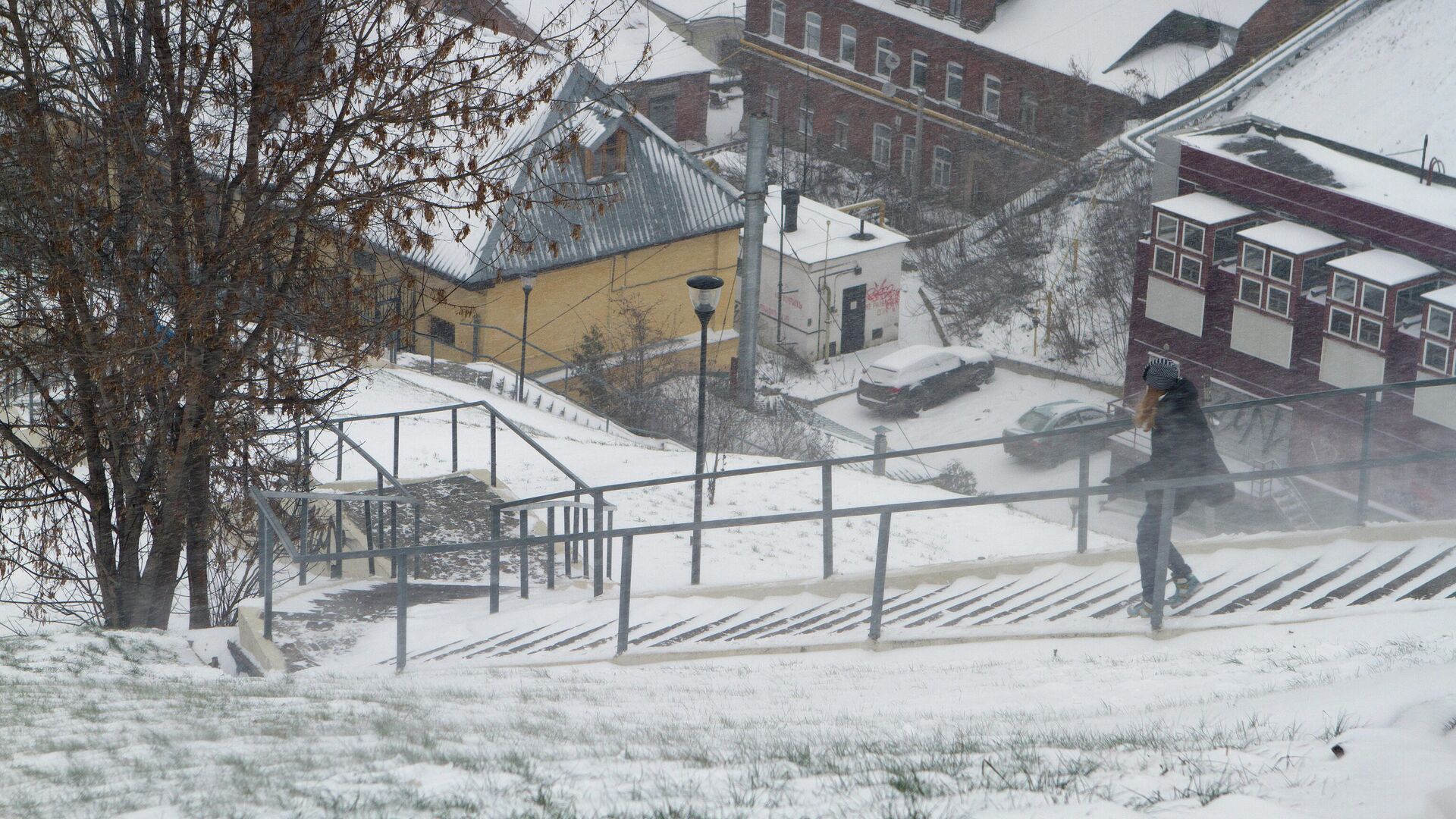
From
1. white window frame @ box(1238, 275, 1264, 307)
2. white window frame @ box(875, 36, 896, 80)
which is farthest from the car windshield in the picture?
white window frame @ box(875, 36, 896, 80)

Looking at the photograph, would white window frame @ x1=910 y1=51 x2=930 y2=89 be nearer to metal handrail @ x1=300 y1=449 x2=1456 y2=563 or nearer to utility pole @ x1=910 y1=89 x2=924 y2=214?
utility pole @ x1=910 y1=89 x2=924 y2=214

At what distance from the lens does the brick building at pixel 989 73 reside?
142 feet

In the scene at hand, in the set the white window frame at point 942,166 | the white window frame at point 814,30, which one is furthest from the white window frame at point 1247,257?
the white window frame at point 814,30

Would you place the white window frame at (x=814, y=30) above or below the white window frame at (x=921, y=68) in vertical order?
above

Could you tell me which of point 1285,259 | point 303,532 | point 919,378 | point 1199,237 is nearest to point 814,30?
point 919,378

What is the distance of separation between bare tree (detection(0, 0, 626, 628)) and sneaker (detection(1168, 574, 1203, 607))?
15.9ft

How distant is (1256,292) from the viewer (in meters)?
26.2

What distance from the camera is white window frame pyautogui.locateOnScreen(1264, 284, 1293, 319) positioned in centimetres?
2567

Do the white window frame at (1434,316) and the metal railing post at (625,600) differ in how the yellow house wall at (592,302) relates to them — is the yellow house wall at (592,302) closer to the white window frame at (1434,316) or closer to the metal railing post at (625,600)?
the white window frame at (1434,316)

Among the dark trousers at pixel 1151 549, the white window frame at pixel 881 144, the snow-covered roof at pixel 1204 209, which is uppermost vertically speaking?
the white window frame at pixel 881 144

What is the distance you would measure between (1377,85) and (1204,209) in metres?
16.1

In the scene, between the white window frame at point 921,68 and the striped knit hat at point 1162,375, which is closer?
the striped knit hat at point 1162,375

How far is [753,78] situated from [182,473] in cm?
4664

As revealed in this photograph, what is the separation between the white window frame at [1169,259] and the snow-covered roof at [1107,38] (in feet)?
55.1
